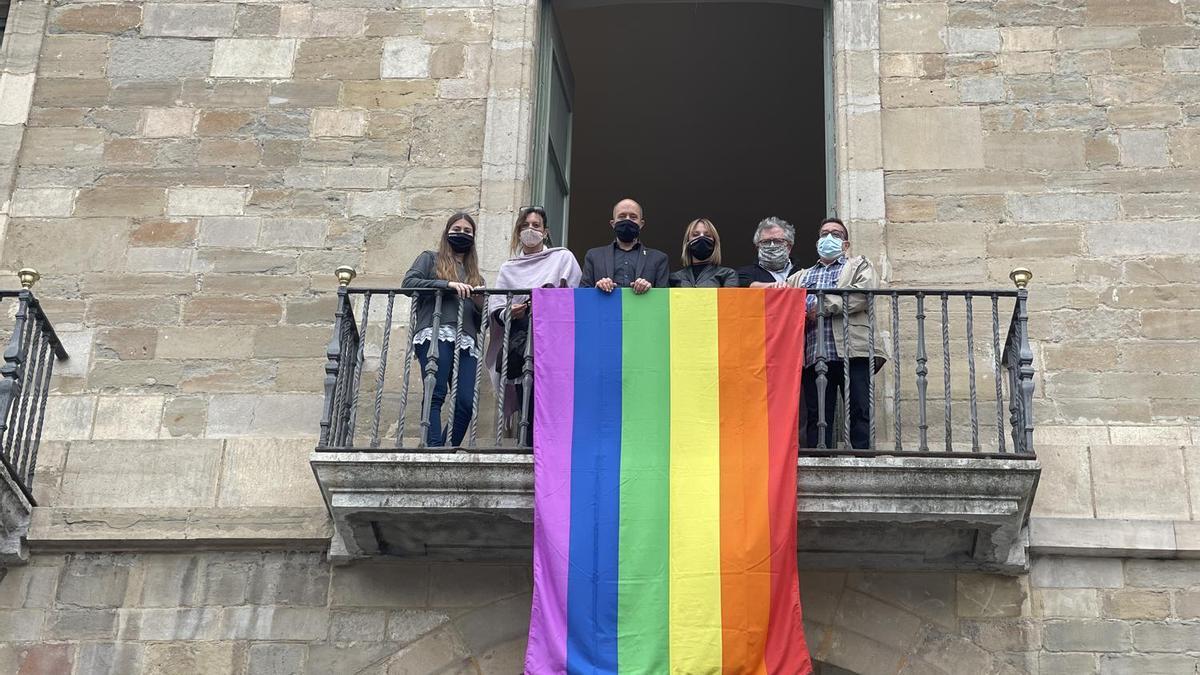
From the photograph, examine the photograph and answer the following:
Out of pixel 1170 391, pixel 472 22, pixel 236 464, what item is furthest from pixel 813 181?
pixel 236 464

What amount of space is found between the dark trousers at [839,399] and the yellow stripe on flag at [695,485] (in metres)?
0.48

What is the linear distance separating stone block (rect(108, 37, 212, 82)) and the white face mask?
2204 millimetres

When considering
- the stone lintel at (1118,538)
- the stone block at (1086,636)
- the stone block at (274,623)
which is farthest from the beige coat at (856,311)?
the stone block at (274,623)

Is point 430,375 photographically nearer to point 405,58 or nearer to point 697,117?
point 405,58

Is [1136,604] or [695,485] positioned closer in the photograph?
[695,485]

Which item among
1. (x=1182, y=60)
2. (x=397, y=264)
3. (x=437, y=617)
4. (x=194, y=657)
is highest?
(x=1182, y=60)

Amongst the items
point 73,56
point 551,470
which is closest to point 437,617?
point 551,470

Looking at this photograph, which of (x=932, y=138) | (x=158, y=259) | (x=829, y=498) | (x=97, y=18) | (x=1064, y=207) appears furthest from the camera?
(x=97, y=18)

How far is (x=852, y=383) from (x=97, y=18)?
14.8 ft

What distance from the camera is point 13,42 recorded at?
9969 mm

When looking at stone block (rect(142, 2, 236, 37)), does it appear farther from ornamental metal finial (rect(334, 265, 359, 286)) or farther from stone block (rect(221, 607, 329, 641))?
stone block (rect(221, 607, 329, 641))

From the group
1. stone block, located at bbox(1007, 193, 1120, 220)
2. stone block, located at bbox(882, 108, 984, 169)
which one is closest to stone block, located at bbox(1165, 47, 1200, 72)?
stone block, located at bbox(1007, 193, 1120, 220)

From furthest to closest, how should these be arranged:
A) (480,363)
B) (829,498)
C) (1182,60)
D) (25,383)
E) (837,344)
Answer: (1182,60), (25,383), (480,363), (837,344), (829,498)

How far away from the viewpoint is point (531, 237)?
8.70 meters
